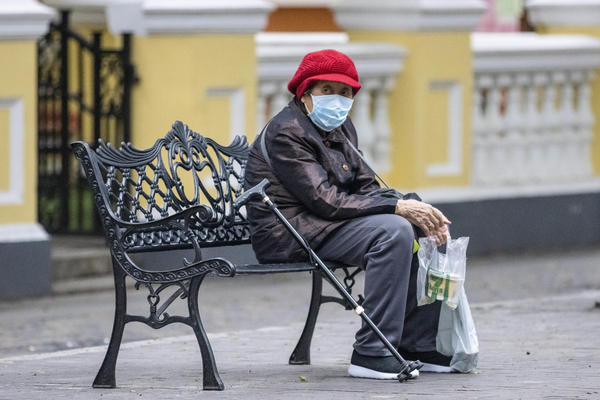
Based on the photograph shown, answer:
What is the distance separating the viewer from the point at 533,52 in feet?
39.9

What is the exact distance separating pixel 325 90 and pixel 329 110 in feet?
0.31

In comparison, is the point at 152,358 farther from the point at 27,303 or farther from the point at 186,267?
the point at 27,303

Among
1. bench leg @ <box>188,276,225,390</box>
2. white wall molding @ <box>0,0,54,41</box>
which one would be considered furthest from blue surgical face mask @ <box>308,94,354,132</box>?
white wall molding @ <box>0,0,54,41</box>

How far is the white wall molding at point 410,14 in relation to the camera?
451 inches

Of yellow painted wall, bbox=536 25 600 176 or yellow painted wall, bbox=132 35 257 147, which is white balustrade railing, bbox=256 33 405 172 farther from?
yellow painted wall, bbox=536 25 600 176

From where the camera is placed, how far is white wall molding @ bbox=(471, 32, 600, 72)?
Result: 11.9 meters

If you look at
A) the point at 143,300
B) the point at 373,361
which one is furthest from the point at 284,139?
the point at 143,300

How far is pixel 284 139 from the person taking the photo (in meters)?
6.86

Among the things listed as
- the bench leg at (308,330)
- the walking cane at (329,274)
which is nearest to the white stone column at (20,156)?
the bench leg at (308,330)

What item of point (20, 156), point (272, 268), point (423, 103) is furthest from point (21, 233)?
point (272, 268)

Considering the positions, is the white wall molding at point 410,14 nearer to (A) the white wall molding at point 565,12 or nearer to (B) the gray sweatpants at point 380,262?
(A) the white wall molding at point 565,12

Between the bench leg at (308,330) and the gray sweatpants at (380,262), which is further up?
the gray sweatpants at (380,262)

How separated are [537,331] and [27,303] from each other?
10.1ft

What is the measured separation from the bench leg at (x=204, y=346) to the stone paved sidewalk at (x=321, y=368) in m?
0.06
